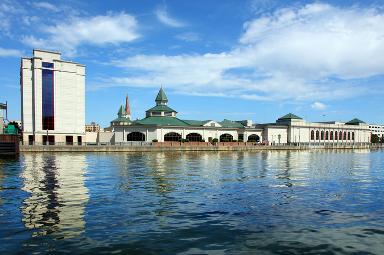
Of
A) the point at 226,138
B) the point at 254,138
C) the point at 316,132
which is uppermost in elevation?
the point at 316,132

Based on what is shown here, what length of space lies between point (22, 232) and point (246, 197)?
45.5ft

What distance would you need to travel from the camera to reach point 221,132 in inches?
5477

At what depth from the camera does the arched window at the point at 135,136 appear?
121m

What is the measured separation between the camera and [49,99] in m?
111

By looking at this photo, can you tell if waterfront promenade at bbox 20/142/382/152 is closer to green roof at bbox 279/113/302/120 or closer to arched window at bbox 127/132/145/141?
arched window at bbox 127/132/145/141

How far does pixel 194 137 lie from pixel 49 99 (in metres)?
49.2

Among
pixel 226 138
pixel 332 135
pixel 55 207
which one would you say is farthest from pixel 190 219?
pixel 332 135

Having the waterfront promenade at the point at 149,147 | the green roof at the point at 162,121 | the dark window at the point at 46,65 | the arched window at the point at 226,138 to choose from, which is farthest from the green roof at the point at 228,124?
the dark window at the point at 46,65

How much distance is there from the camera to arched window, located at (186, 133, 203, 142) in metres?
131

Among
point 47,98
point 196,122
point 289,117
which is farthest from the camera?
point 289,117

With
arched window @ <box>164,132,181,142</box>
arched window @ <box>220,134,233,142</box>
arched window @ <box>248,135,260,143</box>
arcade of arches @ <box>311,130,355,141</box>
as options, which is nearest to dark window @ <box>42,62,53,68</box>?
arched window @ <box>164,132,181,142</box>

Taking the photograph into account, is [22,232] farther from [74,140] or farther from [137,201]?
[74,140]

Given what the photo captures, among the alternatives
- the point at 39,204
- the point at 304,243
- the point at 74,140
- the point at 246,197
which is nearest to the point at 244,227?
the point at 304,243

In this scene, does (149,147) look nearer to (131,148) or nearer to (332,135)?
(131,148)
